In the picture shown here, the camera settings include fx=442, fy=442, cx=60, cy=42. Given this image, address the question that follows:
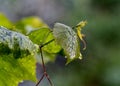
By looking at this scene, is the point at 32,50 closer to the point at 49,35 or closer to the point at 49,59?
the point at 49,35

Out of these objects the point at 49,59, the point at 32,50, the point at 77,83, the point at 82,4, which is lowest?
the point at 32,50

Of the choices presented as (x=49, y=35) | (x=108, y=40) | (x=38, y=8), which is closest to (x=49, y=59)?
(x=49, y=35)

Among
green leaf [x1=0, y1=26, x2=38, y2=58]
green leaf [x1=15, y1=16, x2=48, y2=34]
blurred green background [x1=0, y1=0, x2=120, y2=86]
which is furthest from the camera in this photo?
blurred green background [x1=0, y1=0, x2=120, y2=86]

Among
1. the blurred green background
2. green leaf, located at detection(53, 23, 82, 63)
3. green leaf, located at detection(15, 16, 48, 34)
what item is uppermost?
the blurred green background

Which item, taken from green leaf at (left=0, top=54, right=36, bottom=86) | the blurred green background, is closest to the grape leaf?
green leaf at (left=0, top=54, right=36, bottom=86)

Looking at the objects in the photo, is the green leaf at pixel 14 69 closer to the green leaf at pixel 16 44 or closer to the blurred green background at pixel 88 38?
the green leaf at pixel 16 44

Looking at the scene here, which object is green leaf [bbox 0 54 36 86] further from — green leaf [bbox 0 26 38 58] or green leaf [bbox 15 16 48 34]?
green leaf [bbox 15 16 48 34]
